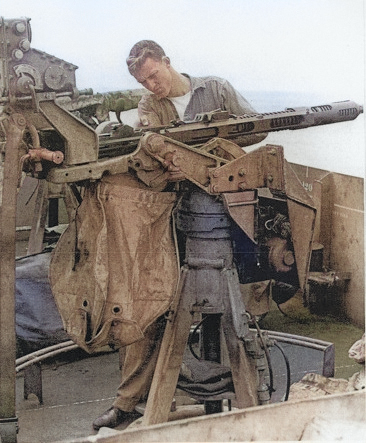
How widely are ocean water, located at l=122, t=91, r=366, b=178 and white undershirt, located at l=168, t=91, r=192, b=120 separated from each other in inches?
7.3

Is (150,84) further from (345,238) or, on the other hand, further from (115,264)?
(345,238)

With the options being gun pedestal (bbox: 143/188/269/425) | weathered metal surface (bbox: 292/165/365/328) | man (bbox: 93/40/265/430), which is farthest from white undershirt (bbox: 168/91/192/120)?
weathered metal surface (bbox: 292/165/365/328)

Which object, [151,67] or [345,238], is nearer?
[151,67]

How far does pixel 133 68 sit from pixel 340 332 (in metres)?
2.17

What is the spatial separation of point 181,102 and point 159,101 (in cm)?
9

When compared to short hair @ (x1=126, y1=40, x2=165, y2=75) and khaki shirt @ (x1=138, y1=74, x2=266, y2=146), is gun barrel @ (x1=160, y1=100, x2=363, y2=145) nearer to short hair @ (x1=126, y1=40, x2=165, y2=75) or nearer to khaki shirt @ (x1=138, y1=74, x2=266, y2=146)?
khaki shirt @ (x1=138, y1=74, x2=266, y2=146)

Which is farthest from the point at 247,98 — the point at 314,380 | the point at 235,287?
the point at 314,380

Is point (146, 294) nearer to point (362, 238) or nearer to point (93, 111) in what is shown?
point (93, 111)

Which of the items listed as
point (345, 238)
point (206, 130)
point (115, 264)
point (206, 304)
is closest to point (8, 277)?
point (115, 264)

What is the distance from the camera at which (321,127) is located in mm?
4512

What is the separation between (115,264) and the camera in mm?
4027

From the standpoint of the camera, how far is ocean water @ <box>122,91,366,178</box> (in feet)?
14.3

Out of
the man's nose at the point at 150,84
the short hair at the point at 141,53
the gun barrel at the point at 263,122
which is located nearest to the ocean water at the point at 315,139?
the gun barrel at the point at 263,122

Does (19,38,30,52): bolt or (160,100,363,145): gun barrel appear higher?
(19,38,30,52): bolt
